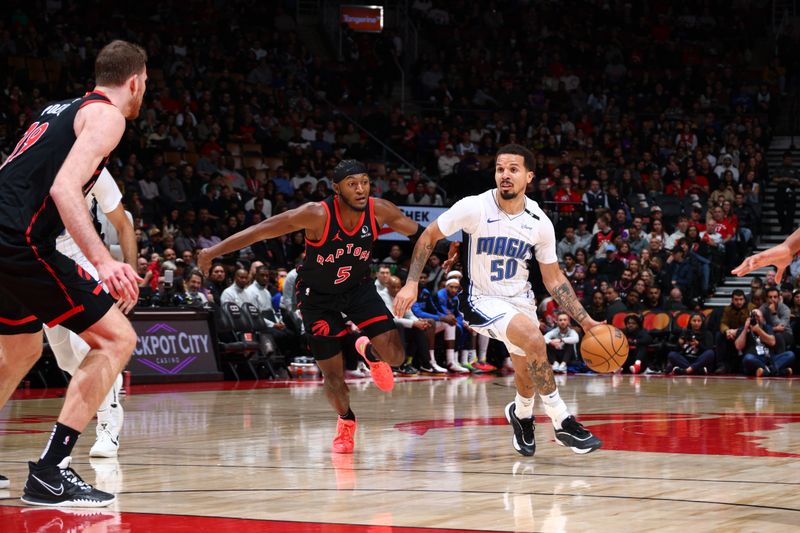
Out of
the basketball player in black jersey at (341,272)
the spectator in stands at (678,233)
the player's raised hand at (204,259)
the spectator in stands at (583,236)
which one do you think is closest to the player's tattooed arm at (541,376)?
the basketball player in black jersey at (341,272)

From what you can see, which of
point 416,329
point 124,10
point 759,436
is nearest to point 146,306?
point 416,329

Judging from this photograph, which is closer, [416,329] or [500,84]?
[416,329]

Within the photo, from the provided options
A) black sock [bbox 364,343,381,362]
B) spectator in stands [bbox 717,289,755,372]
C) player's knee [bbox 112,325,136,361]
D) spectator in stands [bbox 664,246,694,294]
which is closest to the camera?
player's knee [bbox 112,325,136,361]

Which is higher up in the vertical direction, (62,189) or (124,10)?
(124,10)

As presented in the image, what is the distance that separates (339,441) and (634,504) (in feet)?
8.64

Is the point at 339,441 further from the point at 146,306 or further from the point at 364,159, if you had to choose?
the point at 364,159

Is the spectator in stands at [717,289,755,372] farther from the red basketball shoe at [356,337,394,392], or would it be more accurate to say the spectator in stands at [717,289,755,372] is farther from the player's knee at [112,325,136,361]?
the player's knee at [112,325,136,361]

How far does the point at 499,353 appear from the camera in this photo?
17672mm

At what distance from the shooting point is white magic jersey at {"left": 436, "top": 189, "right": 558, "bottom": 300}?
22.8 feet

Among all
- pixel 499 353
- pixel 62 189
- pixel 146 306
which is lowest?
pixel 499 353

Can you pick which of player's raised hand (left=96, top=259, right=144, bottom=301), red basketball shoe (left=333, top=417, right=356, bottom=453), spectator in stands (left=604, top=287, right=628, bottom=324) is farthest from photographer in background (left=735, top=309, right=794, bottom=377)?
player's raised hand (left=96, top=259, right=144, bottom=301)

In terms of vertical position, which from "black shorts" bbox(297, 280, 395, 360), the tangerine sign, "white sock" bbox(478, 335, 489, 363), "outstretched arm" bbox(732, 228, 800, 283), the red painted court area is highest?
the tangerine sign

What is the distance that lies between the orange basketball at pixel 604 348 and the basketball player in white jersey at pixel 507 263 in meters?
0.10

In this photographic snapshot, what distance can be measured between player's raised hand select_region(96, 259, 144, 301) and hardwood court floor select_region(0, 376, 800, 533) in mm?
897
